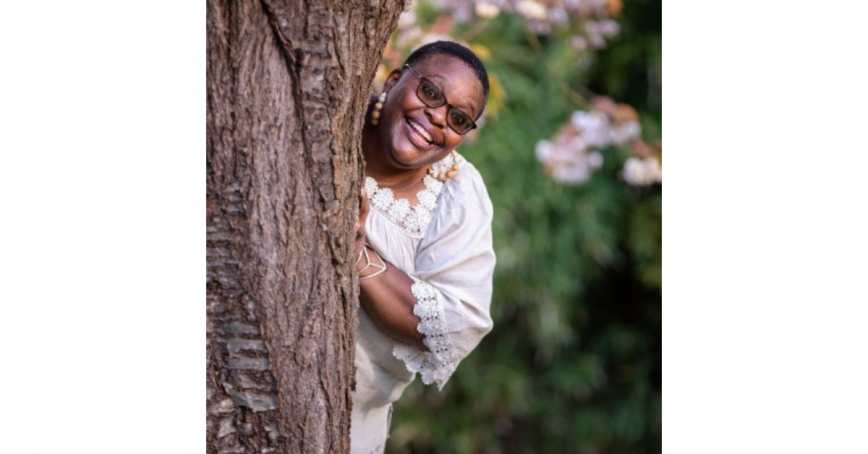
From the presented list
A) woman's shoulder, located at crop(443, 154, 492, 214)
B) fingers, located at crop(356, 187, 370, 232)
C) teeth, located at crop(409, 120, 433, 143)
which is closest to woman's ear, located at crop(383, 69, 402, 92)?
teeth, located at crop(409, 120, 433, 143)

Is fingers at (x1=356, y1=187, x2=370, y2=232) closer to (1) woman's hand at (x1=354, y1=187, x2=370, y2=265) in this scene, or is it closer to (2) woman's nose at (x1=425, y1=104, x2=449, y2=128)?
(1) woman's hand at (x1=354, y1=187, x2=370, y2=265)

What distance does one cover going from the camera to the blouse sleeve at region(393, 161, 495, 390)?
6.26 ft

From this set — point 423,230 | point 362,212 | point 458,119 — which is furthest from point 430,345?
point 458,119

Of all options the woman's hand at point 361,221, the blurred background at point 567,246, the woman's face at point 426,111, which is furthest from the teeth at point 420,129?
the blurred background at point 567,246

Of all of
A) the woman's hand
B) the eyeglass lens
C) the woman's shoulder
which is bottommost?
the woman's hand

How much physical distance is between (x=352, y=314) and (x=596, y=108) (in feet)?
7.54

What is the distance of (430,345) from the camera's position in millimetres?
1930

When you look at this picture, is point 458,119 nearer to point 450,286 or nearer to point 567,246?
point 450,286

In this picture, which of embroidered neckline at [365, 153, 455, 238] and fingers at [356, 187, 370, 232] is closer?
fingers at [356, 187, 370, 232]

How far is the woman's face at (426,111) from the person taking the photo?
6.25ft

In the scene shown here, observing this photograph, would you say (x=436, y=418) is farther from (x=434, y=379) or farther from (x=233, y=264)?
(x=233, y=264)

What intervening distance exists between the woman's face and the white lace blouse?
0.11m

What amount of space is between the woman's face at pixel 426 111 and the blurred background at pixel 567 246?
1.69 m

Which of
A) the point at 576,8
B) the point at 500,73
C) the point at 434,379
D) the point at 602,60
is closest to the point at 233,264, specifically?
the point at 434,379
